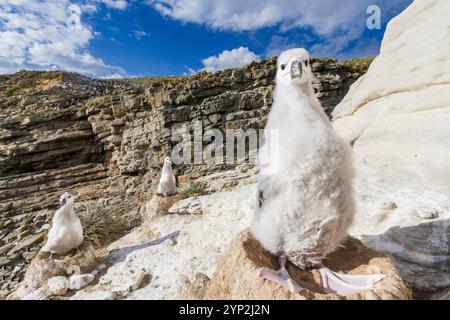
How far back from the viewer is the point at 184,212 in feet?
17.0

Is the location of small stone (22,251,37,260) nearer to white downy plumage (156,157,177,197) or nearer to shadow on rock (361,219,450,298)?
white downy plumage (156,157,177,197)

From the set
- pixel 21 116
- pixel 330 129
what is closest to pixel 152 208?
pixel 330 129

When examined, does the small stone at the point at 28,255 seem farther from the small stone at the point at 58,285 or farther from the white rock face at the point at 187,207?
the small stone at the point at 58,285

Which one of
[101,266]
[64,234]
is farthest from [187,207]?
[64,234]

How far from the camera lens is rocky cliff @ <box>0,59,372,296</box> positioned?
14.0m

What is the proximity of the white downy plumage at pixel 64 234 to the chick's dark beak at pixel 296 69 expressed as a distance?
3.24 meters

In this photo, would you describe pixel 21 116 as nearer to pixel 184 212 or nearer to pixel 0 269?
pixel 0 269

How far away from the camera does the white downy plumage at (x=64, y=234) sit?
3658mm

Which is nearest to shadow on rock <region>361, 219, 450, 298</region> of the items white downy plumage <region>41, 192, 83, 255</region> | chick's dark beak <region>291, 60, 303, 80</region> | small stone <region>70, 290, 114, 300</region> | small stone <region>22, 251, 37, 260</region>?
chick's dark beak <region>291, 60, 303, 80</region>

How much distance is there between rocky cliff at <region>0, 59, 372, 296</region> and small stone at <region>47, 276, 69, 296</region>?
32.4 feet

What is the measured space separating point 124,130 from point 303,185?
15640 mm

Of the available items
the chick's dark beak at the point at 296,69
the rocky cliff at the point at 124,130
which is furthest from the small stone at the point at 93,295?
the rocky cliff at the point at 124,130
